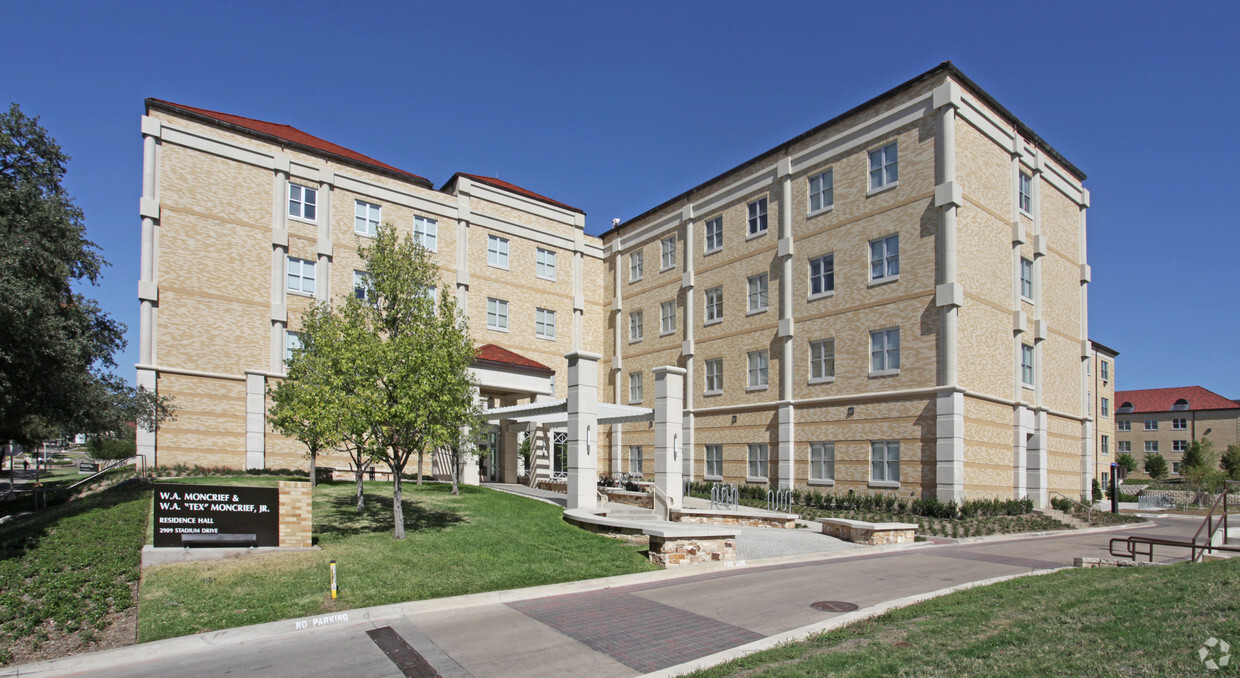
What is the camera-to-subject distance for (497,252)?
37688 mm

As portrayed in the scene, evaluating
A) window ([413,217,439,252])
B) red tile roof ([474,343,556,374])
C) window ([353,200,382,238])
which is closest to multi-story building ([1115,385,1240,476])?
red tile roof ([474,343,556,374])

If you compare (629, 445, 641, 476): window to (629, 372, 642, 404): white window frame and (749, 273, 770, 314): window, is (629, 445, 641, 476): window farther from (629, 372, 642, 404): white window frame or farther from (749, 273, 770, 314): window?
(749, 273, 770, 314): window

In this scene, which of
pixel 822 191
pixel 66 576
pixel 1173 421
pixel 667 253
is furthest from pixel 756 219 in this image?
pixel 1173 421

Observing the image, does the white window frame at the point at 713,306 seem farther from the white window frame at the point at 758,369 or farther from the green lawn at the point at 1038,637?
the green lawn at the point at 1038,637

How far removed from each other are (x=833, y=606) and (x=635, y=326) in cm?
3035

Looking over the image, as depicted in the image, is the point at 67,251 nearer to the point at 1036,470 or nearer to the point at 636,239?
the point at 636,239

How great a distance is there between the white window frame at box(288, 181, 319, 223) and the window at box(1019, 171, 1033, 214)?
3132cm

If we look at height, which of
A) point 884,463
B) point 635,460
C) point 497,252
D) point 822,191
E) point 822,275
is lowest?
point 635,460

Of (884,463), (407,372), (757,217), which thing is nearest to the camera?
(407,372)

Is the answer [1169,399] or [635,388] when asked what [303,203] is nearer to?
[635,388]

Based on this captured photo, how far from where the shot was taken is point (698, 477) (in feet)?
114

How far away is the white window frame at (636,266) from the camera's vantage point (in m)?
40.4

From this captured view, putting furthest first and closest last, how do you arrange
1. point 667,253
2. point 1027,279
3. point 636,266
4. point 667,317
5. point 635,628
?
point 636,266
point 667,253
point 667,317
point 1027,279
point 635,628

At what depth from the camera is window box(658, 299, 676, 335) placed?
3797 cm
